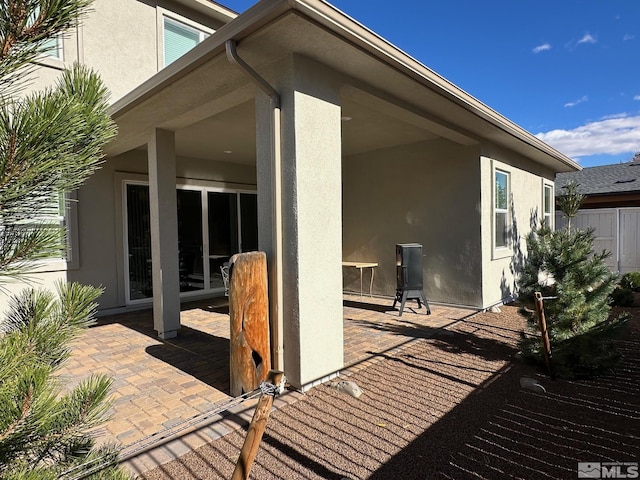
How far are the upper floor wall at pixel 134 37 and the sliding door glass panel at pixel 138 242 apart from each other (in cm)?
189

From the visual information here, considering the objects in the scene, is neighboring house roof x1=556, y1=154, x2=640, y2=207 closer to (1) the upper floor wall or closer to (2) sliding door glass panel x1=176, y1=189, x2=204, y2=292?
(2) sliding door glass panel x1=176, y1=189, x2=204, y2=292

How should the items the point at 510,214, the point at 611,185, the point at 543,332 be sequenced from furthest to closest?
the point at 611,185, the point at 510,214, the point at 543,332

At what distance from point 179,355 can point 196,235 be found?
4.18 meters

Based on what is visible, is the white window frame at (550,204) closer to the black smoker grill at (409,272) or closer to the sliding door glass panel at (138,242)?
the black smoker grill at (409,272)

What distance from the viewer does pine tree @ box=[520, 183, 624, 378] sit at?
12.5ft

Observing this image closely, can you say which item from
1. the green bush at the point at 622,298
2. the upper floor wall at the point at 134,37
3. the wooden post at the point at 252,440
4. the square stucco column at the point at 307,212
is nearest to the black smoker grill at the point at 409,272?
the square stucco column at the point at 307,212

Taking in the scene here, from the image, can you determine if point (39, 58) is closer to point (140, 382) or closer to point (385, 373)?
point (140, 382)

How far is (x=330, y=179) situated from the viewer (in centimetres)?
367

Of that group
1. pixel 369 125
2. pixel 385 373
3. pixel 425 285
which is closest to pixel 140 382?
pixel 385 373

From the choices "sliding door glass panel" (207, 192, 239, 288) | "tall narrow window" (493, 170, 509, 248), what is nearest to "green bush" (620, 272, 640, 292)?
"tall narrow window" (493, 170, 509, 248)

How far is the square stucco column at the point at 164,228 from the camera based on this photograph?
515cm

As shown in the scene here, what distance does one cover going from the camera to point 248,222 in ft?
30.4

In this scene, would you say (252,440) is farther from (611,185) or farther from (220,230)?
(611,185)

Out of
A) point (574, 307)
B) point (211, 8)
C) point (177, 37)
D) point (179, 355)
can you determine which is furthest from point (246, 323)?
point (211, 8)
